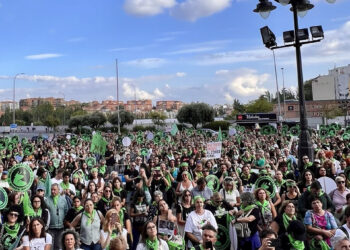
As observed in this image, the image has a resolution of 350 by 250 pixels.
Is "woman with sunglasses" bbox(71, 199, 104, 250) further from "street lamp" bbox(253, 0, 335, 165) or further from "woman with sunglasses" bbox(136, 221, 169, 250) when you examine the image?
"street lamp" bbox(253, 0, 335, 165)

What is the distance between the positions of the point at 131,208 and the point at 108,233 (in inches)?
49.8

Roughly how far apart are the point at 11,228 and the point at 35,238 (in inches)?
33.1

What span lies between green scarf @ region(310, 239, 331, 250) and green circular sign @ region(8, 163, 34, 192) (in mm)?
4623

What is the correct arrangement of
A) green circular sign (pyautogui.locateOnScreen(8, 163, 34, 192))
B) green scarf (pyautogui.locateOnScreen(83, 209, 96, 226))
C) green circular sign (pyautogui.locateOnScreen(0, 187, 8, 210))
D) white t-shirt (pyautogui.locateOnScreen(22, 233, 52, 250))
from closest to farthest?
1. white t-shirt (pyautogui.locateOnScreen(22, 233, 52, 250))
2. green scarf (pyautogui.locateOnScreen(83, 209, 96, 226))
3. green circular sign (pyautogui.locateOnScreen(0, 187, 8, 210))
4. green circular sign (pyautogui.locateOnScreen(8, 163, 34, 192))

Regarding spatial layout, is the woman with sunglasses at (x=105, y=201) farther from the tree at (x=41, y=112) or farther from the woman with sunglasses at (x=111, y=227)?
the tree at (x=41, y=112)

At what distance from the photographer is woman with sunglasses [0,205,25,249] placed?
17.2ft

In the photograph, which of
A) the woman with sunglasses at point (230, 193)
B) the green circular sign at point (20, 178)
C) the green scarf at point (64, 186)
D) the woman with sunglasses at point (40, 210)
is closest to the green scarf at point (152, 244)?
the woman with sunglasses at point (40, 210)

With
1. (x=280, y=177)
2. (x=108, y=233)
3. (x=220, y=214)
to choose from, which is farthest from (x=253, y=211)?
(x=280, y=177)

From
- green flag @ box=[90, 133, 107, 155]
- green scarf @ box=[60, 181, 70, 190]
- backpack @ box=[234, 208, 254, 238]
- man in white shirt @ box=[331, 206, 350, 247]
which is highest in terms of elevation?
green flag @ box=[90, 133, 107, 155]

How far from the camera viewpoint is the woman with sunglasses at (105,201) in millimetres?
6207

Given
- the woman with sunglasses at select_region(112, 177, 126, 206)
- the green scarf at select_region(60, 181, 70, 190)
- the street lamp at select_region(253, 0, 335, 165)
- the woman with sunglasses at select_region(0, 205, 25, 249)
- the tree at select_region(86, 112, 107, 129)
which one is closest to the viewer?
the woman with sunglasses at select_region(0, 205, 25, 249)

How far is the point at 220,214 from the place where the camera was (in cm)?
550

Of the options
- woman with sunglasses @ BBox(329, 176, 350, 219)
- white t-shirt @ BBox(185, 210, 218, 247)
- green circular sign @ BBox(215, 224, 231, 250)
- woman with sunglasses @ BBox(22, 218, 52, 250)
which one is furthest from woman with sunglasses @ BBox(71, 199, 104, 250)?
woman with sunglasses @ BBox(329, 176, 350, 219)

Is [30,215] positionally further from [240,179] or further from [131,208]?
[240,179]
